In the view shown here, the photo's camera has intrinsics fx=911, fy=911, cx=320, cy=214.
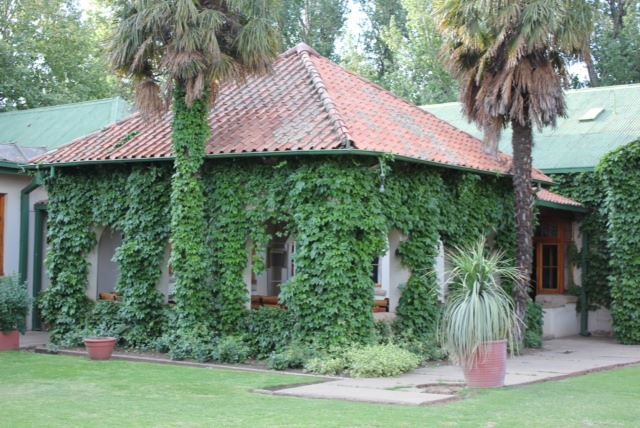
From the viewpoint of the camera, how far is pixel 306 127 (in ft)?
53.9

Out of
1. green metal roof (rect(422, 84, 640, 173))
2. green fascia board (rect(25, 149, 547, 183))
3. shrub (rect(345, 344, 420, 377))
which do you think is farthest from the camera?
green metal roof (rect(422, 84, 640, 173))

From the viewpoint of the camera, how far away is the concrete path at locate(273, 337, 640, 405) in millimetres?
12227

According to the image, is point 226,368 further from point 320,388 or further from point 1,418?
point 1,418

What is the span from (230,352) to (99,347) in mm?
2429

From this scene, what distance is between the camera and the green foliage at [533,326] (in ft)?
63.0

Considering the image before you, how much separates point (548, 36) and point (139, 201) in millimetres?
8481

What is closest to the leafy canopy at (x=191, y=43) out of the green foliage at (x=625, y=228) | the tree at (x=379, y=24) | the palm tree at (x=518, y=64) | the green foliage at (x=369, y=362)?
the palm tree at (x=518, y=64)

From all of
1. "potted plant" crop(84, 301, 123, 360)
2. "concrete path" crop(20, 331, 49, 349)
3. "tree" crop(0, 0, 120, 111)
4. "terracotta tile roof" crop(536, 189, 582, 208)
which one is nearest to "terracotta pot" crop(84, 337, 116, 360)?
"potted plant" crop(84, 301, 123, 360)

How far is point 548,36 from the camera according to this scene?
17.3 m

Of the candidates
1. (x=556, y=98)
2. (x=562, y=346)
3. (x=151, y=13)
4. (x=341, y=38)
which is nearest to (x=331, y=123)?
(x=151, y=13)

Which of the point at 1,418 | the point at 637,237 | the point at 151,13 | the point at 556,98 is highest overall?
the point at 151,13

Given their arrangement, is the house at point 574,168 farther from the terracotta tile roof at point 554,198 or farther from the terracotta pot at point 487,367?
the terracotta pot at point 487,367

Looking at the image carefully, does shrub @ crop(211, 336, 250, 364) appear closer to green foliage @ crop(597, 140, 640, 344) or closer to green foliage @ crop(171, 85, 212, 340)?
green foliage @ crop(171, 85, 212, 340)

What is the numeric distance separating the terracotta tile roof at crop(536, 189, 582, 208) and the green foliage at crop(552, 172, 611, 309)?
1.29 ft
